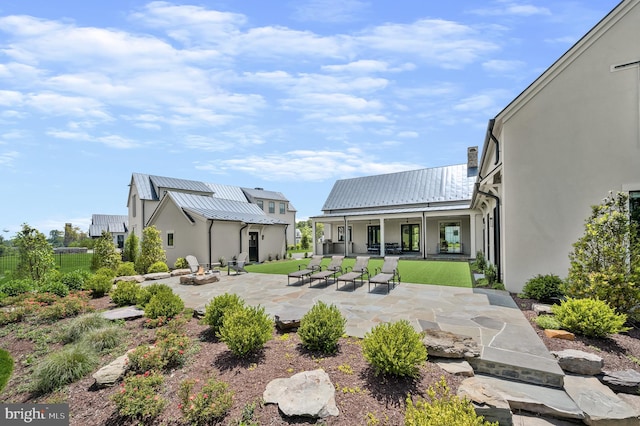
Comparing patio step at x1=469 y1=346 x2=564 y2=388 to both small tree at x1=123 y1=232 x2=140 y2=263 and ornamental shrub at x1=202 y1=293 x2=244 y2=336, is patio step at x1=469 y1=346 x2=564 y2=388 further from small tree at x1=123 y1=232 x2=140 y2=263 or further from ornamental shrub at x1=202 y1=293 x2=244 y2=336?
small tree at x1=123 y1=232 x2=140 y2=263

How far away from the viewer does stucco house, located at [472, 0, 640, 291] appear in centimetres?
677

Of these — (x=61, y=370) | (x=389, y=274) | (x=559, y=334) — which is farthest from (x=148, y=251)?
(x=559, y=334)

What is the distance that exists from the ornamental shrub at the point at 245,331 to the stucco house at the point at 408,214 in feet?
50.1

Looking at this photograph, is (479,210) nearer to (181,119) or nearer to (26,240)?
(181,119)

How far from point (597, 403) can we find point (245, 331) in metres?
4.32

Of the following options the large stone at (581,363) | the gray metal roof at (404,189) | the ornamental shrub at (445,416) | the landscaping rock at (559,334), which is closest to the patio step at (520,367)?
the large stone at (581,363)

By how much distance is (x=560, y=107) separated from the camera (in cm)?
739

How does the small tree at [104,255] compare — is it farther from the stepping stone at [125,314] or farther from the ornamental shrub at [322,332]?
the ornamental shrub at [322,332]

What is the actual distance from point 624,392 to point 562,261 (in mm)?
4658

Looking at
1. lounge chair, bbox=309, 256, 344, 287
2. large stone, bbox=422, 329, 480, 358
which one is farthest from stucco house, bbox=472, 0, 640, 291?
lounge chair, bbox=309, 256, 344, 287

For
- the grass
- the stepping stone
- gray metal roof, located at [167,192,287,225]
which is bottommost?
the grass

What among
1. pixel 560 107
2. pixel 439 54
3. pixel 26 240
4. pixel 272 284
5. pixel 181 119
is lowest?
pixel 272 284

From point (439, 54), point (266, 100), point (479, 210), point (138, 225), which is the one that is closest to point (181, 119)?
point (266, 100)

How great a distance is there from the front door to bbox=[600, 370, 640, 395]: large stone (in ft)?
55.6
